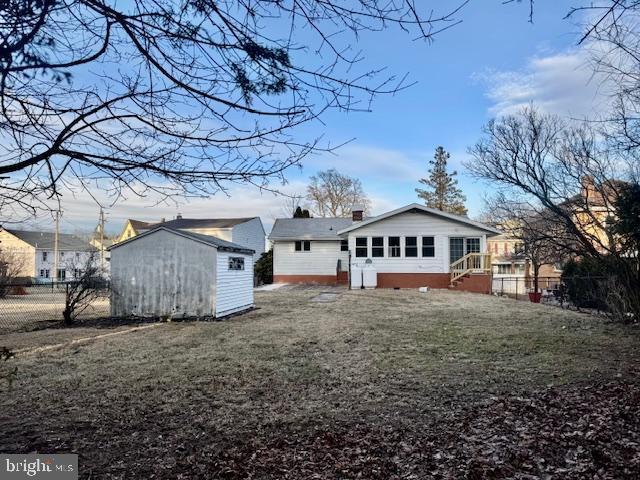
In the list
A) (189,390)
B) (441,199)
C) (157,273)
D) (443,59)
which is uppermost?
(441,199)

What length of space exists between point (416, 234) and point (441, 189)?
26.0m

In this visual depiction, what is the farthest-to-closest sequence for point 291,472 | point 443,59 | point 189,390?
point 189,390, point 443,59, point 291,472

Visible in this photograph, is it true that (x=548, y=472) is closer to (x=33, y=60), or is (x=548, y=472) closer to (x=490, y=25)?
(x=490, y=25)

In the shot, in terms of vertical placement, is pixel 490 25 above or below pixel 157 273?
above

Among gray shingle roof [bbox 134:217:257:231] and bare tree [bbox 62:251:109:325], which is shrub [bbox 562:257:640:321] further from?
gray shingle roof [bbox 134:217:257:231]

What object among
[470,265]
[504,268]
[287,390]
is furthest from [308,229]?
[504,268]

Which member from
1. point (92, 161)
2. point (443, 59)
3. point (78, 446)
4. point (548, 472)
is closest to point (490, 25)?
point (443, 59)

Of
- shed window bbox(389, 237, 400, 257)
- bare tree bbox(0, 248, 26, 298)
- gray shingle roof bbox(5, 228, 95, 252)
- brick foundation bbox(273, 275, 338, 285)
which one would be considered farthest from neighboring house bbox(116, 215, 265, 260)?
gray shingle roof bbox(5, 228, 95, 252)

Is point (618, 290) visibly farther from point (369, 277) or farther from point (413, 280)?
point (369, 277)

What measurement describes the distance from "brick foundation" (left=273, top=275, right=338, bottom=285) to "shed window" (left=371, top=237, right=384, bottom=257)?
15.4 ft

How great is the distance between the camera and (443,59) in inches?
138

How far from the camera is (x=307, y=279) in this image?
2691 cm

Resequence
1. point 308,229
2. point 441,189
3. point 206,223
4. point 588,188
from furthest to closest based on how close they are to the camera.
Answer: point 441,189 < point 206,223 < point 308,229 < point 588,188

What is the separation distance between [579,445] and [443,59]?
3.12 meters
